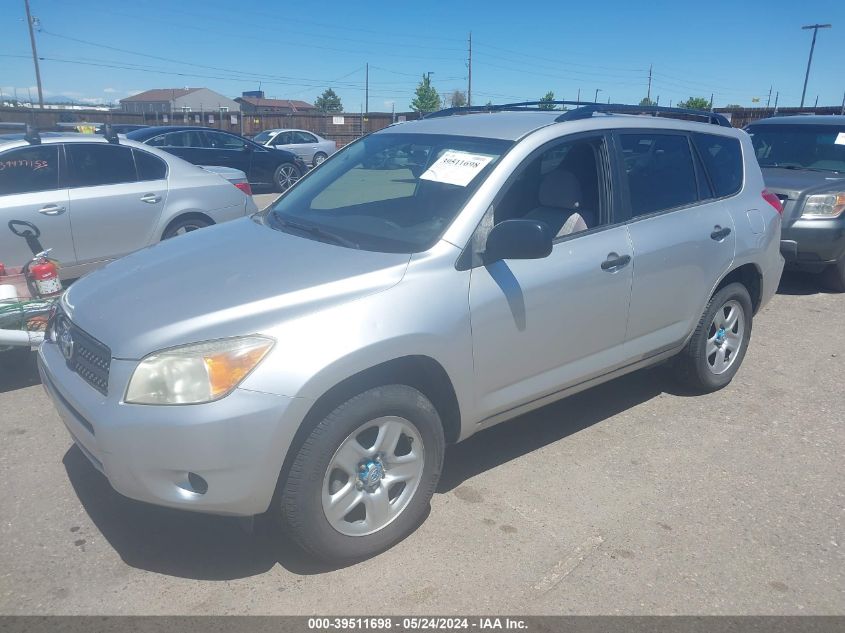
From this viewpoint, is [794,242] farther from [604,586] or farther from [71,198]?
[71,198]

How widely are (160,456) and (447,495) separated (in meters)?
1.52

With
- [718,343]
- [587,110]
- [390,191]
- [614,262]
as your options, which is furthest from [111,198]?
[718,343]

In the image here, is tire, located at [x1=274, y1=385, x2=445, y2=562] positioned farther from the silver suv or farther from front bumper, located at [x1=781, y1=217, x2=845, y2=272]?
front bumper, located at [x1=781, y1=217, x2=845, y2=272]

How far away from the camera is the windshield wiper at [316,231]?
3314 mm

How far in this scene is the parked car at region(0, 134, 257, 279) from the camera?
591 centimetres

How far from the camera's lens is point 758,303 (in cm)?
495

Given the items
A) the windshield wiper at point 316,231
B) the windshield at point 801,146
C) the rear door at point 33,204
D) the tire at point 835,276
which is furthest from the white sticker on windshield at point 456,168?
the windshield at point 801,146

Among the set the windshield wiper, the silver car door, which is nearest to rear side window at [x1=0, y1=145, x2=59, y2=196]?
the windshield wiper

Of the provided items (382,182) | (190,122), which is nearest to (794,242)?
(382,182)

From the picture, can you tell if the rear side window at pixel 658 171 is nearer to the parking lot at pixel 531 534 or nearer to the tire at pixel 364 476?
the parking lot at pixel 531 534

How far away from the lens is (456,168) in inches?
137

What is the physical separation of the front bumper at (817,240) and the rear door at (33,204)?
23.0 feet

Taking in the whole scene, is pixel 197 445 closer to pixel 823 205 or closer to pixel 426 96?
pixel 823 205

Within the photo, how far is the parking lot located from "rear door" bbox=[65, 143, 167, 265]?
2.18 m
